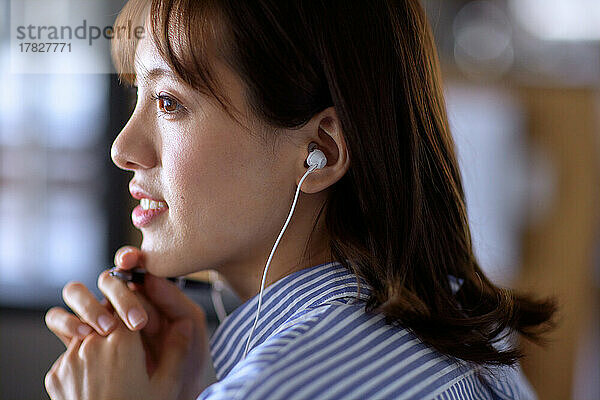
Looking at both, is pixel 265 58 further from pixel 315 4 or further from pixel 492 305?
pixel 492 305

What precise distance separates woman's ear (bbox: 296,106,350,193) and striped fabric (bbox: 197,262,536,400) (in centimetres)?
9

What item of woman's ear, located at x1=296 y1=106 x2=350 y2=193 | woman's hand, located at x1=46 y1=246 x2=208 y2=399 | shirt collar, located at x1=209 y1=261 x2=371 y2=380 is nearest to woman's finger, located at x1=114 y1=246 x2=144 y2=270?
woman's hand, located at x1=46 y1=246 x2=208 y2=399

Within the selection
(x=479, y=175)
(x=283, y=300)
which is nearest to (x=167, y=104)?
(x=283, y=300)

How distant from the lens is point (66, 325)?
2.58 ft

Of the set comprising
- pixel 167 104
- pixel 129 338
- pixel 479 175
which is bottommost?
pixel 129 338

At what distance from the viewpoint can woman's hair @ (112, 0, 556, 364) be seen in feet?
2.13

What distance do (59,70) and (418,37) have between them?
0.43 m

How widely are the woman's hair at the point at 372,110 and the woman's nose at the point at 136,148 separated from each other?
86 mm

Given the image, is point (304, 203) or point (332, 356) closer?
point (332, 356)

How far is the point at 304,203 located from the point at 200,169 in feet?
0.42

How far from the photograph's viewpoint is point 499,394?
760 mm

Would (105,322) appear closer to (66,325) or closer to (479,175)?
(66,325)

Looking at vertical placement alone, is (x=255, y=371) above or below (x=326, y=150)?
below

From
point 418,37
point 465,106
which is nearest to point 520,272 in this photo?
point 465,106
